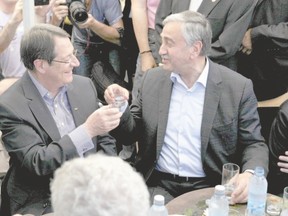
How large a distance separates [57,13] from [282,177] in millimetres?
1936

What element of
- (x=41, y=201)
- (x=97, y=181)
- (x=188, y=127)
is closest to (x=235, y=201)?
(x=188, y=127)

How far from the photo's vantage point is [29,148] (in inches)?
105

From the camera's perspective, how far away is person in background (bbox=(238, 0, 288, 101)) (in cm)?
372

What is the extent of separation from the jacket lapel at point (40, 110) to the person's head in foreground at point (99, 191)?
4.43ft

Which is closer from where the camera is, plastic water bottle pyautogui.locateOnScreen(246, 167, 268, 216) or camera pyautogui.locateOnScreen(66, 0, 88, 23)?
plastic water bottle pyautogui.locateOnScreen(246, 167, 268, 216)

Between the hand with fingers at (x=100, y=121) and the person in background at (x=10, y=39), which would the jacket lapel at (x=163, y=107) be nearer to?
the hand with fingers at (x=100, y=121)

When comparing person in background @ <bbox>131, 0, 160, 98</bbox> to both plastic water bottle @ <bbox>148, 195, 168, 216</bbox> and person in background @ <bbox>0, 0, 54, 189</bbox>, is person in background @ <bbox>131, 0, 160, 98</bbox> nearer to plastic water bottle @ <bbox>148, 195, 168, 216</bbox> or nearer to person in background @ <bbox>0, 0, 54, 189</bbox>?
person in background @ <bbox>0, 0, 54, 189</bbox>

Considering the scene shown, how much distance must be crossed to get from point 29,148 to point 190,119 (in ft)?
2.96

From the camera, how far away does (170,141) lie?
9.93 ft

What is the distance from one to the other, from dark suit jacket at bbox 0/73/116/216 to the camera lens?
1220 millimetres

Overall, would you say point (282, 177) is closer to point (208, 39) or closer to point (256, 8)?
point (208, 39)

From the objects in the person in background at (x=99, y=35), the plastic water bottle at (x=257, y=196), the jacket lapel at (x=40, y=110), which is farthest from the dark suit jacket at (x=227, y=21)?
the plastic water bottle at (x=257, y=196)

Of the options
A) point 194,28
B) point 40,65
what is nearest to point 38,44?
point 40,65

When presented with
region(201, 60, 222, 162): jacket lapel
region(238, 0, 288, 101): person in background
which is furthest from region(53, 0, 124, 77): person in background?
region(201, 60, 222, 162): jacket lapel
